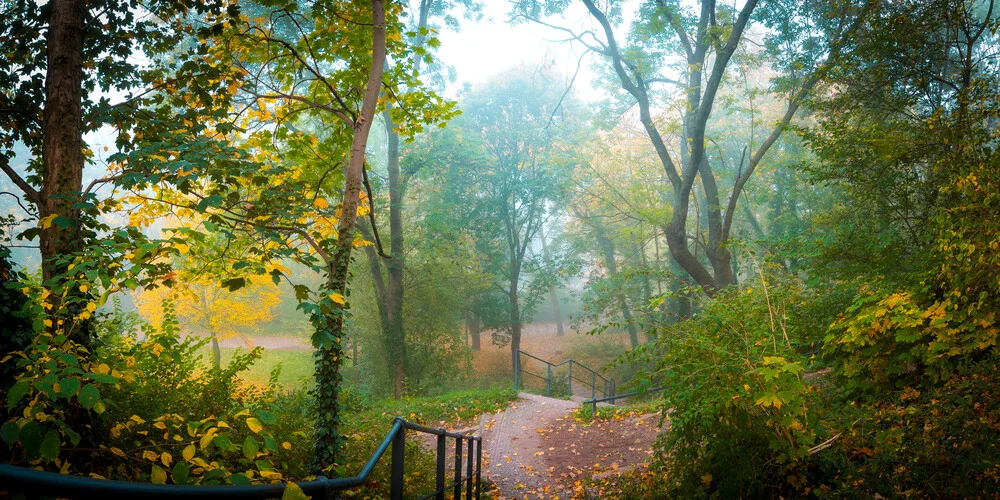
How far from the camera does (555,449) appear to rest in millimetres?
8180

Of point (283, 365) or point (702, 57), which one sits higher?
point (702, 57)

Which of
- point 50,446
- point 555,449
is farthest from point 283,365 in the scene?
point 50,446

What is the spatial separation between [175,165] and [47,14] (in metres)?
2.75

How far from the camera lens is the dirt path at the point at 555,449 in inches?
257

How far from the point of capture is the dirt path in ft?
21.4

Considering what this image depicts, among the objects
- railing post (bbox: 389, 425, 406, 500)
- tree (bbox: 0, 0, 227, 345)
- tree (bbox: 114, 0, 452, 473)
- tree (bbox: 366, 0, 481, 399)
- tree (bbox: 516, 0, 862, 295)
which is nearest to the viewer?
railing post (bbox: 389, 425, 406, 500)

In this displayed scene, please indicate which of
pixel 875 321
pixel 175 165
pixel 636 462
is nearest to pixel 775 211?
pixel 636 462

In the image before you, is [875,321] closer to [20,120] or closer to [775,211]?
[20,120]

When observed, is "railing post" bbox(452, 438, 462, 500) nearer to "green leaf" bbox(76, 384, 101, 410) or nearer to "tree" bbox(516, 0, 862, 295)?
"green leaf" bbox(76, 384, 101, 410)

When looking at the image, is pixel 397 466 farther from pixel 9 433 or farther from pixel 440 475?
pixel 9 433

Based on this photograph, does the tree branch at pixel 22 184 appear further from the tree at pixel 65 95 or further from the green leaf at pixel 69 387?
the green leaf at pixel 69 387

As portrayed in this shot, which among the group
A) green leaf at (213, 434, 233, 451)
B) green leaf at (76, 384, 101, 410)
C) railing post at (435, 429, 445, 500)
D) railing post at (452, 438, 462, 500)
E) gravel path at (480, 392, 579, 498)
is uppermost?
green leaf at (76, 384, 101, 410)

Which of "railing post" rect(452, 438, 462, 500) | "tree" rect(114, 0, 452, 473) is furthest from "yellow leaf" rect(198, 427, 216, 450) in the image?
"railing post" rect(452, 438, 462, 500)

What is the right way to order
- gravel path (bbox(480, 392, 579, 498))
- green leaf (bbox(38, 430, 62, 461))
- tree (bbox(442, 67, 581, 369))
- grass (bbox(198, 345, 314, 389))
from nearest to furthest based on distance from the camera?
green leaf (bbox(38, 430, 62, 461))
gravel path (bbox(480, 392, 579, 498))
tree (bbox(442, 67, 581, 369))
grass (bbox(198, 345, 314, 389))
